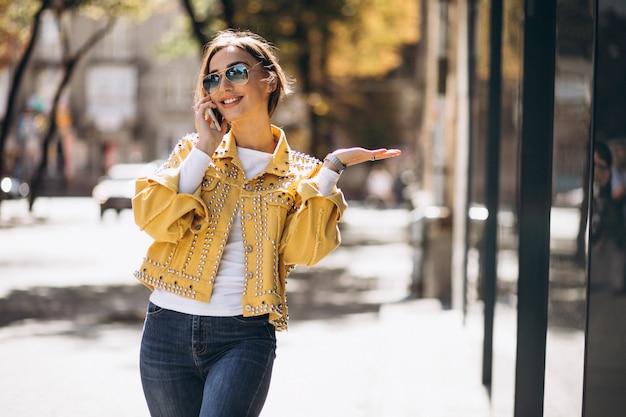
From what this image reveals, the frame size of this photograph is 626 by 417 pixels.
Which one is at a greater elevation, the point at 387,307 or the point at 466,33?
the point at 466,33

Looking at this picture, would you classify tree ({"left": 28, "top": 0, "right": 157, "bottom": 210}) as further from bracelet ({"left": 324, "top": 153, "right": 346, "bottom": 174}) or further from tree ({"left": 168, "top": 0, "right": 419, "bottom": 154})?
bracelet ({"left": 324, "top": 153, "right": 346, "bottom": 174})

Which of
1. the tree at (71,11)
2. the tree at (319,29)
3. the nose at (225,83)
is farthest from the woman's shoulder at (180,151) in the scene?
the tree at (71,11)

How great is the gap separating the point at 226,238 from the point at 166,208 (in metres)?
0.22

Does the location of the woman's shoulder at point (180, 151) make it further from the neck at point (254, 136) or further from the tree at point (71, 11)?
the tree at point (71, 11)

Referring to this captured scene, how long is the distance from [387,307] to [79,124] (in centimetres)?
5441

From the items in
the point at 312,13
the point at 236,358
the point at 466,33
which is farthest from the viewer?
the point at 312,13

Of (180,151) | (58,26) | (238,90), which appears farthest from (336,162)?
(58,26)

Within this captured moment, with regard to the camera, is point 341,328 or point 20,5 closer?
point 341,328

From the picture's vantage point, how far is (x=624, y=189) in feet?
12.1

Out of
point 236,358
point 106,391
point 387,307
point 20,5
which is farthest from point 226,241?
point 20,5

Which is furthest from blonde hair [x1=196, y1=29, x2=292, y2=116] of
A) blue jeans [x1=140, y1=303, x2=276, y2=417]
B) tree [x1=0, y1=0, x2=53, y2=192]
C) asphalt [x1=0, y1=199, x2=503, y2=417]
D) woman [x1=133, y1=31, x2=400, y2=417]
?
tree [x1=0, y1=0, x2=53, y2=192]

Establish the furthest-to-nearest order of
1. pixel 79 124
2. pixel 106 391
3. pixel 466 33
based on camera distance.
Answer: pixel 79 124, pixel 466 33, pixel 106 391

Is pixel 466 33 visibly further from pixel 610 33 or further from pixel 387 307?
pixel 610 33

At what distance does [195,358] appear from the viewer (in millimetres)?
3514
